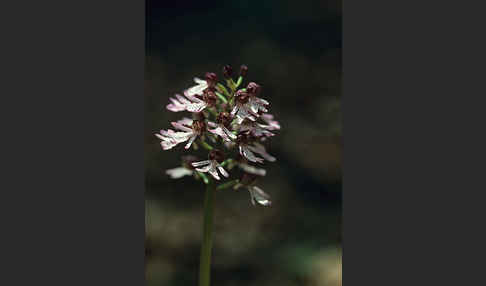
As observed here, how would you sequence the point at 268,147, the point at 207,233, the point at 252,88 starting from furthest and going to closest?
the point at 268,147 → the point at 207,233 → the point at 252,88

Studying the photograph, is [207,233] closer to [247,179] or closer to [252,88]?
[247,179]

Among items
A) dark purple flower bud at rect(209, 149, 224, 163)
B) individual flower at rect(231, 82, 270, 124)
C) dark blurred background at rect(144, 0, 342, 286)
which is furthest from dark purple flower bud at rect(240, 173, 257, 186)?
dark blurred background at rect(144, 0, 342, 286)

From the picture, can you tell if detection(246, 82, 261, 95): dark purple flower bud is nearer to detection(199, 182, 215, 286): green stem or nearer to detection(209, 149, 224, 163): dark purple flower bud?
detection(209, 149, 224, 163): dark purple flower bud

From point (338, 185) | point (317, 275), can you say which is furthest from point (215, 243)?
point (338, 185)

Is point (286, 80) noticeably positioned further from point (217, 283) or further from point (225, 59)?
point (217, 283)

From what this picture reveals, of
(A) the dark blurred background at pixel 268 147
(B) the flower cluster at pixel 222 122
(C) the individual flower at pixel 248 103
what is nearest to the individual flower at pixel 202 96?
(B) the flower cluster at pixel 222 122

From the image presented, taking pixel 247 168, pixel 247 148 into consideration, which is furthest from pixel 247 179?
pixel 247 148
